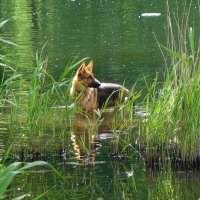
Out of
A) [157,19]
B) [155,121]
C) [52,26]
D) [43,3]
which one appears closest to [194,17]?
[157,19]

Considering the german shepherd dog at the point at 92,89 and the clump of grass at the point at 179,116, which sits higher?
the clump of grass at the point at 179,116

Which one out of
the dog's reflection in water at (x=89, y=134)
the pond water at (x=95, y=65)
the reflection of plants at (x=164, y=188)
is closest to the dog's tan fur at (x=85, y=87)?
the dog's reflection in water at (x=89, y=134)

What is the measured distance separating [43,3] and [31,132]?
66.0 ft

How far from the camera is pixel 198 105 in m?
7.51

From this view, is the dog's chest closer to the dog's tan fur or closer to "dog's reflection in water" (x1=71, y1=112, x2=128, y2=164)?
the dog's tan fur

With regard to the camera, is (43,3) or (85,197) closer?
(85,197)

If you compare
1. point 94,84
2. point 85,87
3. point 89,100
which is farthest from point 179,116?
point 94,84

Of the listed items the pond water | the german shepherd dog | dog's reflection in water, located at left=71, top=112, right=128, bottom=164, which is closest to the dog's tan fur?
the german shepherd dog

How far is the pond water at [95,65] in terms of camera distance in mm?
7191

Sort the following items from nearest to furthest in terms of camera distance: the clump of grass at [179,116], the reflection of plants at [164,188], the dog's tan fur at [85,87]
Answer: the reflection of plants at [164,188], the clump of grass at [179,116], the dog's tan fur at [85,87]

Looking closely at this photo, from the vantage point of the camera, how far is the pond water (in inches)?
283

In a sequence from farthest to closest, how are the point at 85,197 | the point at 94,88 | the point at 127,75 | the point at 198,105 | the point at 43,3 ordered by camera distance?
the point at 43,3 → the point at 127,75 → the point at 94,88 → the point at 198,105 → the point at 85,197

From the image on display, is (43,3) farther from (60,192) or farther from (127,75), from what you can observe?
(60,192)

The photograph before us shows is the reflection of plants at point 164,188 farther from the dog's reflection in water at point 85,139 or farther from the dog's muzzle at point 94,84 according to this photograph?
the dog's muzzle at point 94,84
